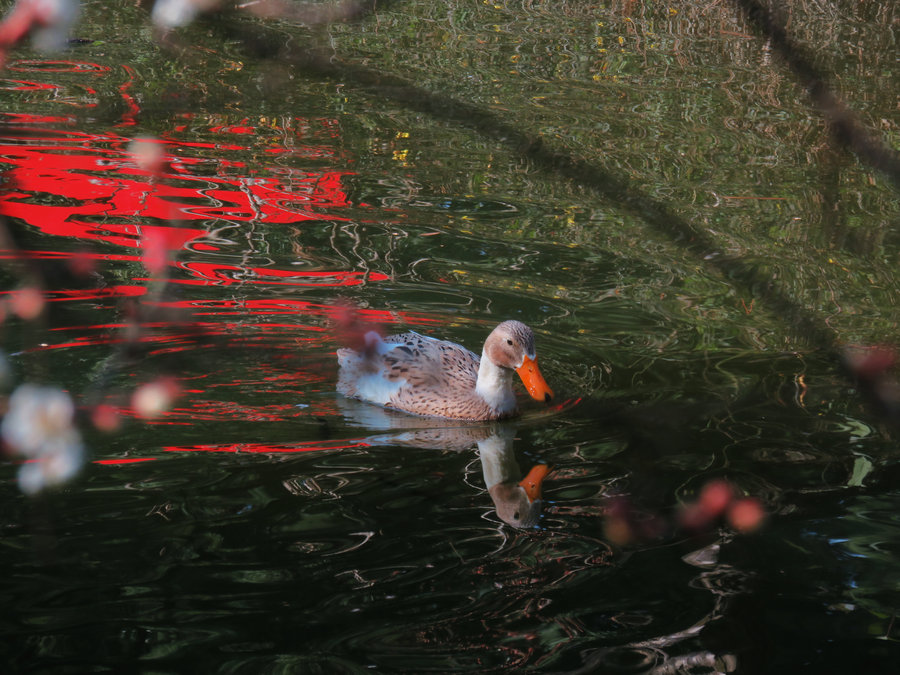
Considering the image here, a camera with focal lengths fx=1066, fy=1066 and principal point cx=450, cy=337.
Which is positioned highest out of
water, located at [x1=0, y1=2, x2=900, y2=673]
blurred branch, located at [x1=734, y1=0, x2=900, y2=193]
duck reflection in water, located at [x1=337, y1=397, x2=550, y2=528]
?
blurred branch, located at [x1=734, y1=0, x2=900, y2=193]

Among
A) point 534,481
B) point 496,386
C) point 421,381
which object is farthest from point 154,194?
point 534,481

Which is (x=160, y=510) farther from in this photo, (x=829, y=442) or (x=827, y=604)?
(x=829, y=442)

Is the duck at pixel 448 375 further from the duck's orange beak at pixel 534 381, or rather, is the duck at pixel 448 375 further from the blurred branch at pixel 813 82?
the blurred branch at pixel 813 82

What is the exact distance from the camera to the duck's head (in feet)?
19.8

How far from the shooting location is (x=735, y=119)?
11609 mm

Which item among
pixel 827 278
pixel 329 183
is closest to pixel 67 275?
pixel 827 278

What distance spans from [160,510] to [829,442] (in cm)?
344

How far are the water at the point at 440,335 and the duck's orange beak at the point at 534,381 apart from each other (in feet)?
0.64

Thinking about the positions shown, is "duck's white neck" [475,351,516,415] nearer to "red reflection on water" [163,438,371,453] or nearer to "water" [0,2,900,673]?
"water" [0,2,900,673]

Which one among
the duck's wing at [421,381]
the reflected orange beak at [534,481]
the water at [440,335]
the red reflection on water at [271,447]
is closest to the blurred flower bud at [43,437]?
the water at [440,335]

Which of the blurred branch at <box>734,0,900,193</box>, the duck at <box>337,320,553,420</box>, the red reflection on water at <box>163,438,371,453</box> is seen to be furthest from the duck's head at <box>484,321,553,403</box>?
the blurred branch at <box>734,0,900,193</box>

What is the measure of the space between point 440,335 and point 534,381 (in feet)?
5.16

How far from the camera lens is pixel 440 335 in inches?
296

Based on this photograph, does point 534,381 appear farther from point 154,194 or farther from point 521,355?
point 154,194
